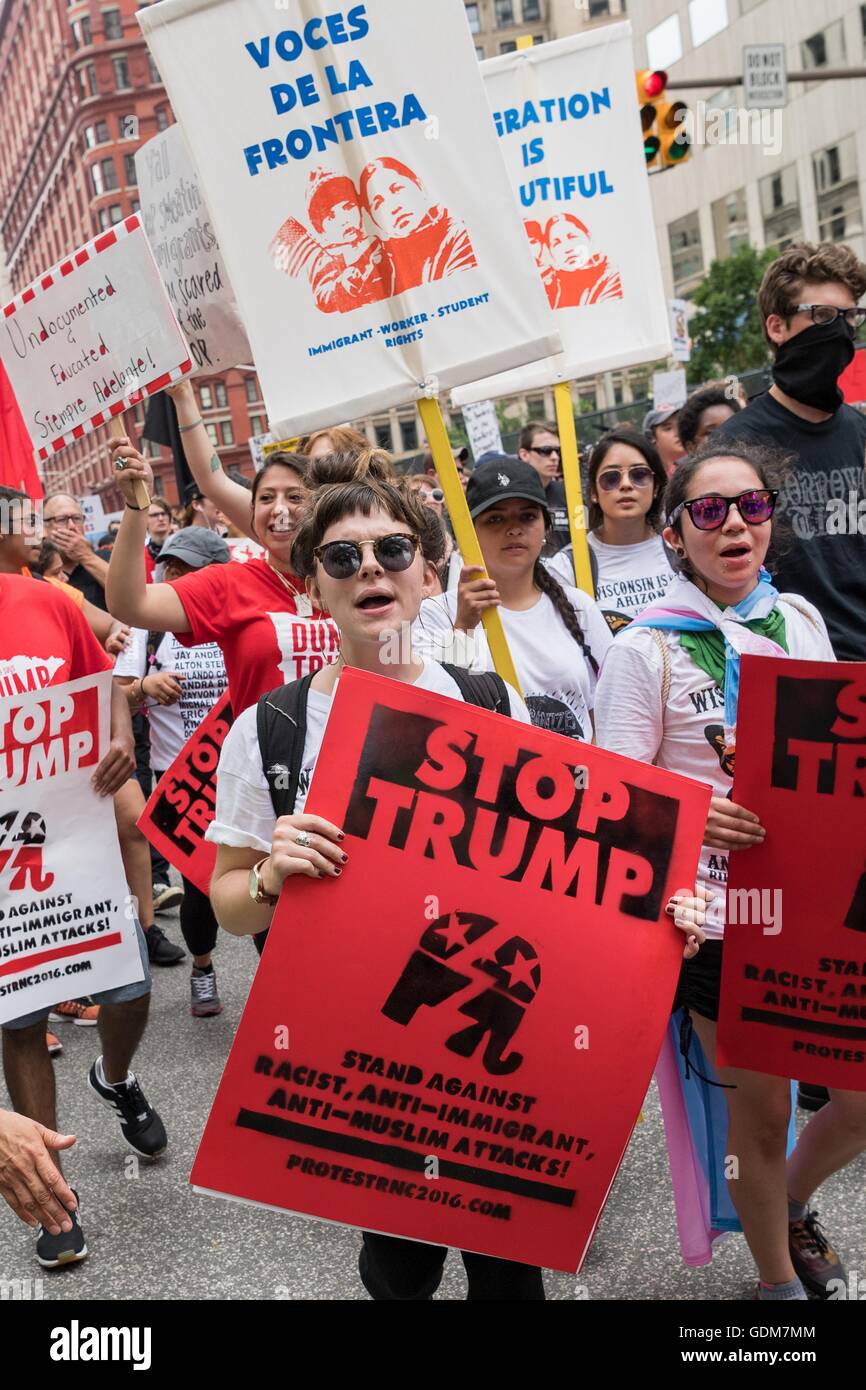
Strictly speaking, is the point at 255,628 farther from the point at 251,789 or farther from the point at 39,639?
the point at 251,789

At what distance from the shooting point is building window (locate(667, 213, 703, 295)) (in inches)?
2338

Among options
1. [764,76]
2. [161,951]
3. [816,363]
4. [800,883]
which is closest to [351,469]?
[800,883]

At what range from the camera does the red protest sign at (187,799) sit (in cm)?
480

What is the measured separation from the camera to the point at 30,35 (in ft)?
344

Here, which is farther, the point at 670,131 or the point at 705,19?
the point at 705,19

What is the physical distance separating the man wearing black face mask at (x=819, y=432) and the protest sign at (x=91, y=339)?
1.69 metres

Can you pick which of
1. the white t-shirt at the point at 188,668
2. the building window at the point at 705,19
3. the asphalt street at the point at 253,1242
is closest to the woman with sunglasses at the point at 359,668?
the asphalt street at the point at 253,1242

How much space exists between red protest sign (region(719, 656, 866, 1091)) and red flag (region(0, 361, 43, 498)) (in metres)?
2.93

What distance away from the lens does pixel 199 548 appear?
18.4ft

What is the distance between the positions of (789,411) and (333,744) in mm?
2374

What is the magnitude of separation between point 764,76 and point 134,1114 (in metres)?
17.1

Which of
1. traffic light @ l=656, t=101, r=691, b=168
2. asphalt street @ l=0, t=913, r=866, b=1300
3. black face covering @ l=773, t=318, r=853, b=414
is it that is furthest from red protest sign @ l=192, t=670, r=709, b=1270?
traffic light @ l=656, t=101, r=691, b=168
